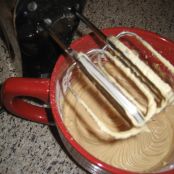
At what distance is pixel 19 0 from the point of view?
1.02ft

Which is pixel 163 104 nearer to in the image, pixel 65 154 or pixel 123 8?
pixel 65 154

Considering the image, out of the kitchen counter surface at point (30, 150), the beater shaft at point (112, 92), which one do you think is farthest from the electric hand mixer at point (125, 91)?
the kitchen counter surface at point (30, 150)

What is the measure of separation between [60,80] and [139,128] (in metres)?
0.12

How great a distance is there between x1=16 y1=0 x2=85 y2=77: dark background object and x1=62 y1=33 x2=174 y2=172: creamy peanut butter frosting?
5 centimetres

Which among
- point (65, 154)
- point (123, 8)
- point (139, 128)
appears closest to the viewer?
point (139, 128)

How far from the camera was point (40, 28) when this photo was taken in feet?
1.14

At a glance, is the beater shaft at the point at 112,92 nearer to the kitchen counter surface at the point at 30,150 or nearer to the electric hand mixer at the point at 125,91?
the electric hand mixer at the point at 125,91

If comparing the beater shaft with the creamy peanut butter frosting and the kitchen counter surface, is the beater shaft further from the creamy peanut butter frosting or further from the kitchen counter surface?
the kitchen counter surface

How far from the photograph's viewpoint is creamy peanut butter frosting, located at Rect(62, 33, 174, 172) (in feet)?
1.15

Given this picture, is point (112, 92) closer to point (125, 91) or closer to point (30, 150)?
point (125, 91)

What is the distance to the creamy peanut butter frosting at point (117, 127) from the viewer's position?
1.15 feet

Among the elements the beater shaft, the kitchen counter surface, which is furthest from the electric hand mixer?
the kitchen counter surface

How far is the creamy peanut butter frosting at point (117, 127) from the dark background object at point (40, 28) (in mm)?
47

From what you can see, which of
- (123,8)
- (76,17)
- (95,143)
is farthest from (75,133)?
(123,8)
